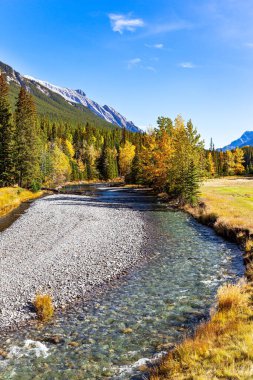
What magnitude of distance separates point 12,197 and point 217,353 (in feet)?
156

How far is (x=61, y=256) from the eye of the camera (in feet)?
69.8

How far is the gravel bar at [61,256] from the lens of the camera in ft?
50.7

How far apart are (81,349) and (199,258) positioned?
12.3m

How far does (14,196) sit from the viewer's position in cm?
5212

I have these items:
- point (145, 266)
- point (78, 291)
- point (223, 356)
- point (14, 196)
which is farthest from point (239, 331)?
point (14, 196)

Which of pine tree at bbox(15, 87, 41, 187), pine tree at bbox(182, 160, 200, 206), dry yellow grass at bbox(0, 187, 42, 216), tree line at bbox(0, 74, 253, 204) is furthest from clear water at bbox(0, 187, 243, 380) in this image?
pine tree at bbox(15, 87, 41, 187)

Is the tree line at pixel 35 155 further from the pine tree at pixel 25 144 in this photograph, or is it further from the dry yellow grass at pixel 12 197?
the dry yellow grass at pixel 12 197

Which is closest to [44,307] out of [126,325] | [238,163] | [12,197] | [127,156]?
[126,325]

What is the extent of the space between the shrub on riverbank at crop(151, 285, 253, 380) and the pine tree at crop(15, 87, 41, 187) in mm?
54738

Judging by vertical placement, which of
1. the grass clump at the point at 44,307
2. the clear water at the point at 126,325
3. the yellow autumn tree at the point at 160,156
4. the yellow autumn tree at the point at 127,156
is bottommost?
the clear water at the point at 126,325

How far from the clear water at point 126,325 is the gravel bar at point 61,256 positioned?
1481mm

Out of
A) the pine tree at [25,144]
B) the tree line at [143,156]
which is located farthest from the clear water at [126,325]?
the pine tree at [25,144]

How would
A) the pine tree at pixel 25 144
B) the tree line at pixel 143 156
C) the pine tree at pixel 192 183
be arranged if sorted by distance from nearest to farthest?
the pine tree at pixel 192 183, the tree line at pixel 143 156, the pine tree at pixel 25 144

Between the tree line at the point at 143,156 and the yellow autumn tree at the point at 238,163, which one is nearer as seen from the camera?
the tree line at the point at 143,156
